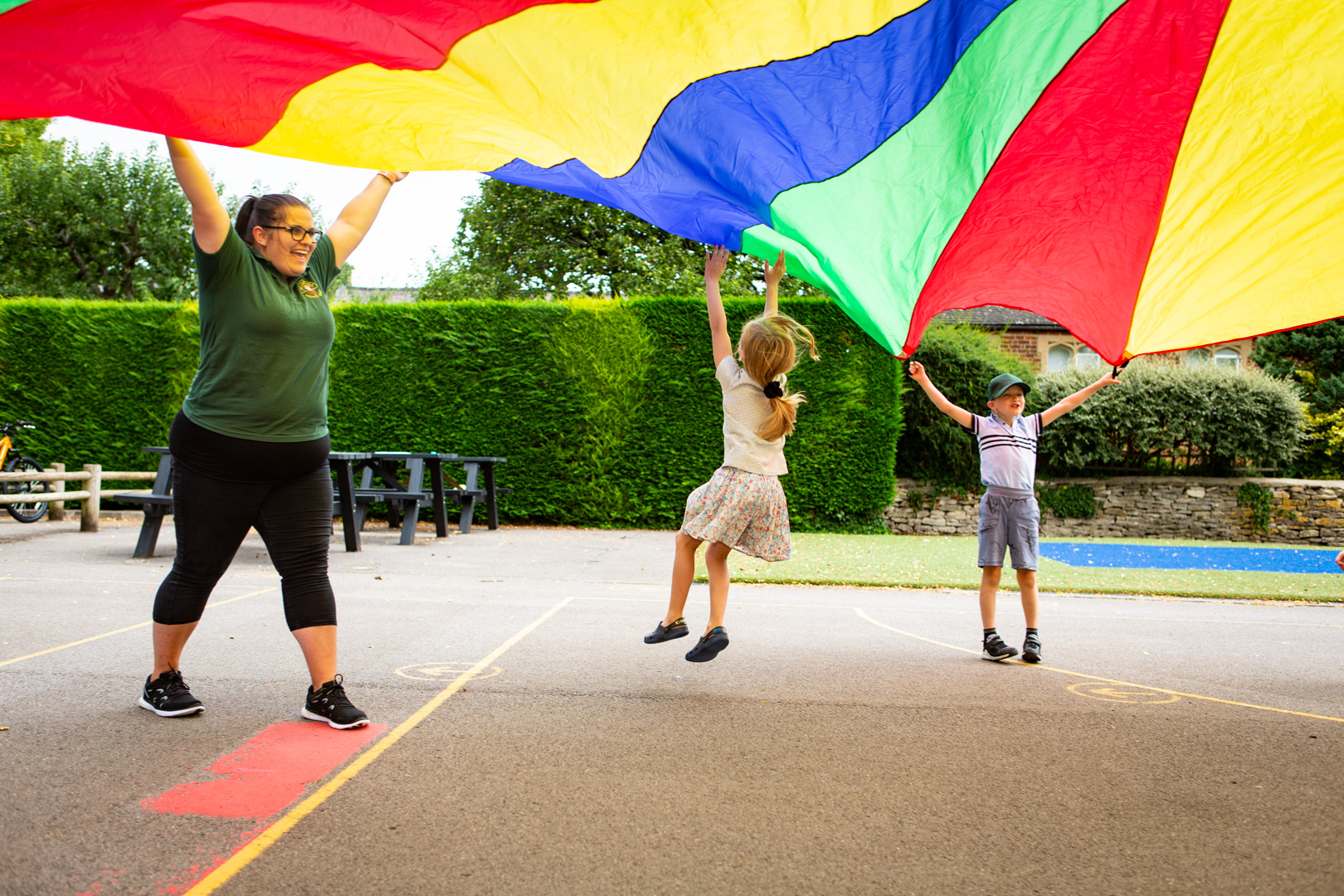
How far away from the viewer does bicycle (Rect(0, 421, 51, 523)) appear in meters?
11.1

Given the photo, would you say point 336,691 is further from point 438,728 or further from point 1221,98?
point 1221,98

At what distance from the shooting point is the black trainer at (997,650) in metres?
4.59

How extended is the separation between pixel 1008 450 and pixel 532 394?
8.68 meters

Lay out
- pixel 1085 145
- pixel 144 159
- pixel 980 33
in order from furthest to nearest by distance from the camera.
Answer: pixel 144 159, pixel 1085 145, pixel 980 33

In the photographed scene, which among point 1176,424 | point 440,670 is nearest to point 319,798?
point 440,670

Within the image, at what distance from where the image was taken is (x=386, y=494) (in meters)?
9.22

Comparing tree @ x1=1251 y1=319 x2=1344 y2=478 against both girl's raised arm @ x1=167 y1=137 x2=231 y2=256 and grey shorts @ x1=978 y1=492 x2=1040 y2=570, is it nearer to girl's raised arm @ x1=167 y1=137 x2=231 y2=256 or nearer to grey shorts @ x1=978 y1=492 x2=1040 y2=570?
grey shorts @ x1=978 y1=492 x2=1040 y2=570

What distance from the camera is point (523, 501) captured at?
41.3 feet

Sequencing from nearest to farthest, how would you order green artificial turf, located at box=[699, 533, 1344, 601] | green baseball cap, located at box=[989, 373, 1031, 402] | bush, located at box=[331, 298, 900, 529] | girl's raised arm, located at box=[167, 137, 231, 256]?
1. girl's raised arm, located at box=[167, 137, 231, 256]
2. green baseball cap, located at box=[989, 373, 1031, 402]
3. green artificial turf, located at box=[699, 533, 1344, 601]
4. bush, located at box=[331, 298, 900, 529]

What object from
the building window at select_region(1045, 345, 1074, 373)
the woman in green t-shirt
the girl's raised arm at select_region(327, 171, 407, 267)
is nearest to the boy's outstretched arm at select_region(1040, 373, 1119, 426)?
the girl's raised arm at select_region(327, 171, 407, 267)

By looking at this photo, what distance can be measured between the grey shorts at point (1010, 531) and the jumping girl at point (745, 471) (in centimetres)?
147

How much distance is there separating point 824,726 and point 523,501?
9.66m

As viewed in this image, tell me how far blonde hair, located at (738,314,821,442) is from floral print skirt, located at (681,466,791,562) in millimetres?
224

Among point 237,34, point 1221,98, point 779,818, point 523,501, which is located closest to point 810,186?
point 1221,98
